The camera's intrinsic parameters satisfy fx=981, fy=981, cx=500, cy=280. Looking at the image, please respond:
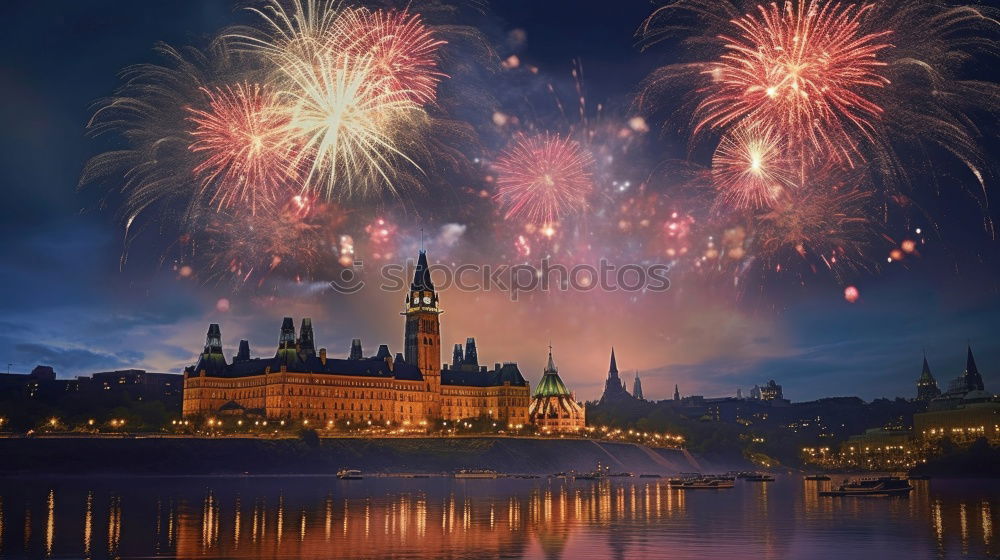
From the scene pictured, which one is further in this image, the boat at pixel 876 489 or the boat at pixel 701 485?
the boat at pixel 701 485

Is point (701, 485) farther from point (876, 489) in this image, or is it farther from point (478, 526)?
point (478, 526)

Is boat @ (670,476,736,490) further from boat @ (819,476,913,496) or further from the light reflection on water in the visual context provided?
the light reflection on water

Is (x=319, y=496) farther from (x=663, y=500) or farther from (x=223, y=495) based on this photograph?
(x=663, y=500)

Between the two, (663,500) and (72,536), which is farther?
(663,500)

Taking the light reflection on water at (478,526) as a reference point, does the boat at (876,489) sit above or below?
below

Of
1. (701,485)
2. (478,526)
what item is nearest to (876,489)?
(701,485)

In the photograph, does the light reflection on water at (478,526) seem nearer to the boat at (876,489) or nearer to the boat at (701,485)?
the boat at (876,489)

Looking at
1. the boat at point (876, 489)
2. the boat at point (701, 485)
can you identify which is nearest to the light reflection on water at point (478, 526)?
the boat at point (876, 489)

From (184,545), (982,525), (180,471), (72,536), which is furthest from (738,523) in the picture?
(180,471)
